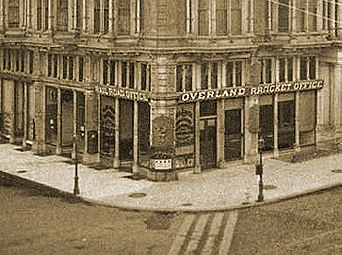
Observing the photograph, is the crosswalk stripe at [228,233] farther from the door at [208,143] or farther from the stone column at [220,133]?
the stone column at [220,133]

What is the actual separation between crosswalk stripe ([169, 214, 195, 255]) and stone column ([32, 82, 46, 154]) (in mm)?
17624

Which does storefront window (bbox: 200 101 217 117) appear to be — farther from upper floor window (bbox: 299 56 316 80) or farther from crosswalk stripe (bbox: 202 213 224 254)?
crosswalk stripe (bbox: 202 213 224 254)

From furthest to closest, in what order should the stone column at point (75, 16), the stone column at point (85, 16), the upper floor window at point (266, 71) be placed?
the stone column at point (75, 16), the upper floor window at point (266, 71), the stone column at point (85, 16)

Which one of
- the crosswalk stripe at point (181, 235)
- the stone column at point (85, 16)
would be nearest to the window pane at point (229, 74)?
the stone column at point (85, 16)

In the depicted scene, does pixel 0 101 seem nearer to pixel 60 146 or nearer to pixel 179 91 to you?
pixel 60 146

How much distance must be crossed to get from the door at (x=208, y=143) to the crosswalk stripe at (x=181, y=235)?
358 inches

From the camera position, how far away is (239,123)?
3962 centimetres

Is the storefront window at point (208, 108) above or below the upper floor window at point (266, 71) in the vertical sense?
below

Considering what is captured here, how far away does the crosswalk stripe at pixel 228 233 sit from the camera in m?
24.3

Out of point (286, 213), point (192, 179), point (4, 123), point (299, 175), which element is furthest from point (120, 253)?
point (4, 123)

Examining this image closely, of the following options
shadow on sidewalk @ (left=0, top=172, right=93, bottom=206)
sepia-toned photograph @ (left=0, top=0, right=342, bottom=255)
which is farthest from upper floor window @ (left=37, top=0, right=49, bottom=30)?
shadow on sidewalk @ (left=0, top=172, right=93, bottom=206)

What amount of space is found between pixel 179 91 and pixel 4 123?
17.3 metres

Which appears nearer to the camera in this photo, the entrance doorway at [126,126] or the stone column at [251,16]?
the entrance doorway at [126,126]

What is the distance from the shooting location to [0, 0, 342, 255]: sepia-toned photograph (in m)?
27.7
